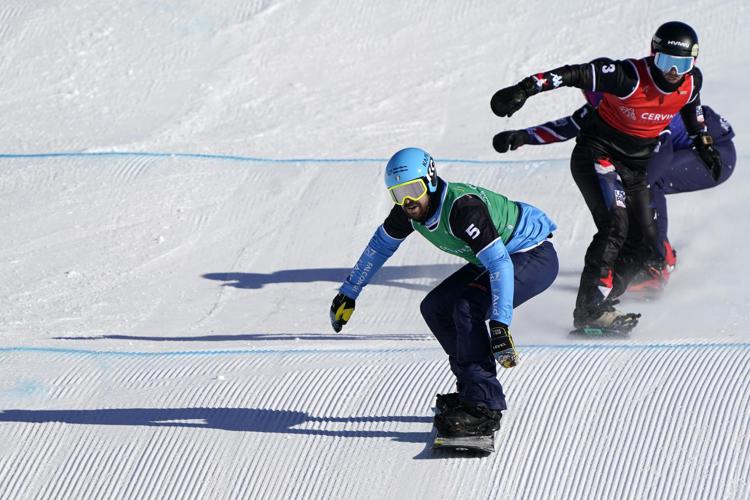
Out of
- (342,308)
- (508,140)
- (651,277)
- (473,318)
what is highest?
(508,140)

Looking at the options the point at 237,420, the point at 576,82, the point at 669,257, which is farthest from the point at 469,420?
the point at 669,257

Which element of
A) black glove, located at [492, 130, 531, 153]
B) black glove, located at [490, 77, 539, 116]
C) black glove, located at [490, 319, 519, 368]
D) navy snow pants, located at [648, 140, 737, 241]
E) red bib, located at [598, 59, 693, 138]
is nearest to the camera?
→ black glove, located at [490, 319, 519, 368]

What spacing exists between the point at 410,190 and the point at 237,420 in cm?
163

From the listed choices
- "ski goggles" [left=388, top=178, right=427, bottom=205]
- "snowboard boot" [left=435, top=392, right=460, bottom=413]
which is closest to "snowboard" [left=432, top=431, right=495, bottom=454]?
"snowboard boot" [left=435, top=392, right=460, bottom=413]

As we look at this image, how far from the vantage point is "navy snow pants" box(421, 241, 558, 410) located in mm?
5035

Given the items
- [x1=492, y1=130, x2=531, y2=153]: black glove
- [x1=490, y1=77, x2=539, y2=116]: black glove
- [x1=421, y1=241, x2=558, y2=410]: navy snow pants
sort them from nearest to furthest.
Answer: [x1=421, y1=241, x2=558, y2=410]: navy snow pants
[x1=490, y1=77, x2=539, y2=116]: black glove
[x1=492, y1=130, x2=531, y2=153]: black glove

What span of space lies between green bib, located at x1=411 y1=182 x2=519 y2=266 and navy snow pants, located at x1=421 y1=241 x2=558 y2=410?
0.13 metres

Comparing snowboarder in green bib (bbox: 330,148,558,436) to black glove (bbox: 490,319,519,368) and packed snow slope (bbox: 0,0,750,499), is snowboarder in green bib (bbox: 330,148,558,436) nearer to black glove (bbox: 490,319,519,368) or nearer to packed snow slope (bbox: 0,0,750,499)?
black glove (bbox: 490,319,519,368)

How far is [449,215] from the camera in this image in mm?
5027

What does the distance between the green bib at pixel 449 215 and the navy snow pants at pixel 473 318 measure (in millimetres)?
125

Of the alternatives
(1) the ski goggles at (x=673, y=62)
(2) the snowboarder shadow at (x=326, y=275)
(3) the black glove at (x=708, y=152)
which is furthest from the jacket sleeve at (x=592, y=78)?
(2) the snowboarder shadow at (x=326, y=275)

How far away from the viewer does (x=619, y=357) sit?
19.8 ft

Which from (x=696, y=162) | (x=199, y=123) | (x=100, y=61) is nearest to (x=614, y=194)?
(x=696, y=162)

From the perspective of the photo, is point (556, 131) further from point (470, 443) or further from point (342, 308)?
point (470, 443)
